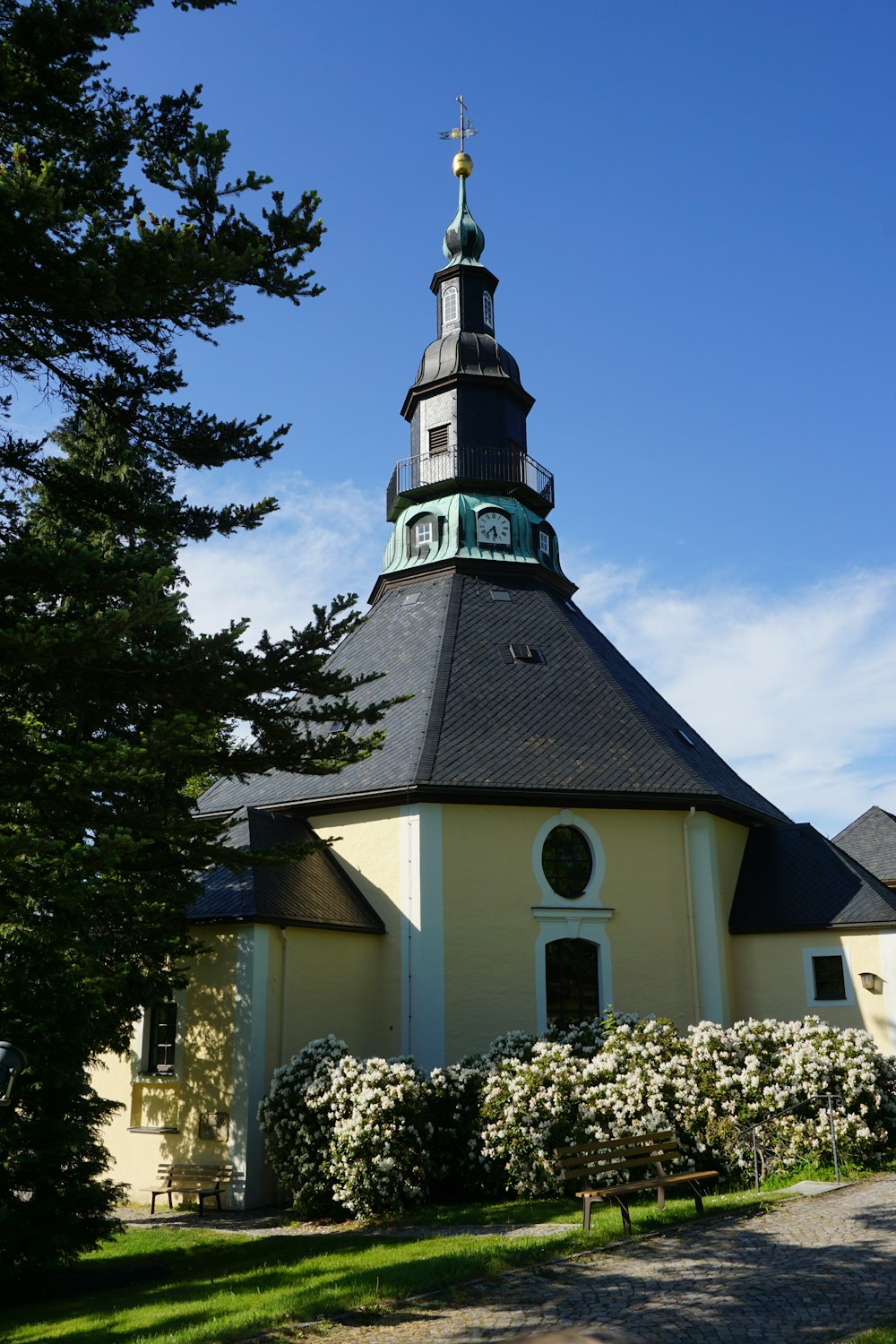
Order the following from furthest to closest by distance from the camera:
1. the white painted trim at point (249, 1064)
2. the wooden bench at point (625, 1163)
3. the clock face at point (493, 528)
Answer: the clock face at point (493, 528)
the white painted trim at point (249, 1064)
the wooden bench at point (625, 1163)

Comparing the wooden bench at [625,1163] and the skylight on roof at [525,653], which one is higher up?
the skylight on roof at [525,653]

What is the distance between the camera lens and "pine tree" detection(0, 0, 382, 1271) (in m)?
7.52

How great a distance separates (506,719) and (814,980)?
21.1 ft

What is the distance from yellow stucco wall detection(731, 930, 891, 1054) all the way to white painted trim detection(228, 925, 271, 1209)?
7.83 m

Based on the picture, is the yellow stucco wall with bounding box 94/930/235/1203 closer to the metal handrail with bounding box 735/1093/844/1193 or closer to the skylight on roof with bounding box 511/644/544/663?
the metal handrail with bounding box 735/1093/844/1193

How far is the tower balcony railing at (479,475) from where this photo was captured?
2420 centimetres

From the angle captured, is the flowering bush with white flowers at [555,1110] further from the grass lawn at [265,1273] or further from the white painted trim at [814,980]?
the white painted trim at [814,980]

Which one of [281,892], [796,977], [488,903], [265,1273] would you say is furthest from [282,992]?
[796,977]

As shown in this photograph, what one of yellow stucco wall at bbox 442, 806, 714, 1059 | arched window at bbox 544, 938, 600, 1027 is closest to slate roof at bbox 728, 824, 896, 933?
yellow stucco wall at bbox 442, 806, 714, 1059

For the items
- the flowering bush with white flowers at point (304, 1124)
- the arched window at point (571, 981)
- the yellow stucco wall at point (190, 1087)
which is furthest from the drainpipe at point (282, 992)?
the arched window at point (571, 981)

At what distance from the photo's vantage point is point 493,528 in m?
23.2

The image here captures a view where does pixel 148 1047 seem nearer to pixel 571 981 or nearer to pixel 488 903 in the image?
pixel 488 903

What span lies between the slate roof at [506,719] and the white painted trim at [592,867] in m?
0.40

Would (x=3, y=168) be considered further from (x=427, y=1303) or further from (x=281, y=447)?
(x=427, y=1303)
